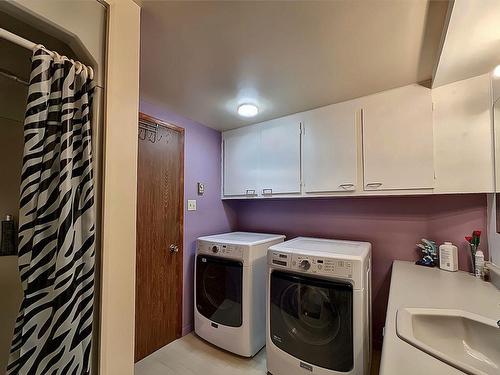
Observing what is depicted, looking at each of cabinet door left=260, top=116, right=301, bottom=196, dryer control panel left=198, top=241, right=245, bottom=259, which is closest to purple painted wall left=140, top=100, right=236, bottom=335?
dryer control panel left=198, top=241, right=245, bottom=259

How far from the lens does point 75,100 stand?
885 millimetres

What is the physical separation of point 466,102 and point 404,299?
1.37m

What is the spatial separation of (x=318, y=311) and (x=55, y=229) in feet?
5.08

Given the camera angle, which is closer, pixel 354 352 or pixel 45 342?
pixel 45 342

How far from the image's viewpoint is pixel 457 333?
3.04 ft

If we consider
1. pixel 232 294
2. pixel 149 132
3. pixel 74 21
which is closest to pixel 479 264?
pixel 232 294

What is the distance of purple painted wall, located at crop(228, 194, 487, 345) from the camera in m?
1.76

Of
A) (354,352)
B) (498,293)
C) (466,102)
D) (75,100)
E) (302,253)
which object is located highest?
(466,102)

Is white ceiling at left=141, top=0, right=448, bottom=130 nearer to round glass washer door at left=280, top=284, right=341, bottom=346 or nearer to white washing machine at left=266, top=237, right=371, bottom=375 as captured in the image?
white washing machine at left=266, top=237, right=371, bottom=375

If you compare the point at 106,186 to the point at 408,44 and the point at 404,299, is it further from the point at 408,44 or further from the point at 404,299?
the point at 408,44

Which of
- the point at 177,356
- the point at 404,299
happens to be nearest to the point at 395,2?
the point at 404,299

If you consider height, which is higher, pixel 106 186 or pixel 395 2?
pixel 395 2

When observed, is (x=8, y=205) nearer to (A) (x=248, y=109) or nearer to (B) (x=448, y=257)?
(A) (x=248, y=109)

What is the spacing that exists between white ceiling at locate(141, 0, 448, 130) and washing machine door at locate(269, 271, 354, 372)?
1.40m
